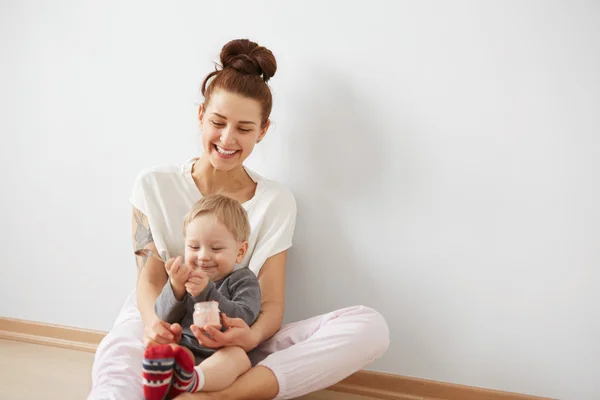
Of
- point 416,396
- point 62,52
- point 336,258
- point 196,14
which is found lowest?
point 416,396

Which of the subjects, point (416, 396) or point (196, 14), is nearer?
point (416, 396)

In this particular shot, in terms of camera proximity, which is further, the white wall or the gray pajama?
the white wall

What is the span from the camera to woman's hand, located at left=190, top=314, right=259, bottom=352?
1.49m

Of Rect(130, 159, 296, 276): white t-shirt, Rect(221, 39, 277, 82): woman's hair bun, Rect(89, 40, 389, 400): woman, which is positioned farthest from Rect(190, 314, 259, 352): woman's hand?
Rect(221, 39, 277, 82): woman's hair bun

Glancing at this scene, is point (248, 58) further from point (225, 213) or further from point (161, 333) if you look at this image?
point (161, 333)

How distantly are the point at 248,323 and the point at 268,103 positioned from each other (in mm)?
614

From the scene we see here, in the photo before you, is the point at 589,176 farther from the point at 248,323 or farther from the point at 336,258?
the point at 248,323

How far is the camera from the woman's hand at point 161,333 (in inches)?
59.5

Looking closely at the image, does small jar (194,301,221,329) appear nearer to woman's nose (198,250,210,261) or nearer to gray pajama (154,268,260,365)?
gray pajama (154,268,260,365)

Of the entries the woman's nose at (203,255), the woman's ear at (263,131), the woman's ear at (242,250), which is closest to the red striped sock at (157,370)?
the woman's nose at (203,255)

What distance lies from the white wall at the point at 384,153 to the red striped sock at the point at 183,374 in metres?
0.67

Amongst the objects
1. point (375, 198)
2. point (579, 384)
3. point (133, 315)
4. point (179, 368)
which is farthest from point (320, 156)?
point (579, 384)

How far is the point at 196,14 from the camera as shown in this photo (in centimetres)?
207

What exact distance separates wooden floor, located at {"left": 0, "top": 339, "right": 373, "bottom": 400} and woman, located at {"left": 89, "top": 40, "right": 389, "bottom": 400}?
0.96 feet
